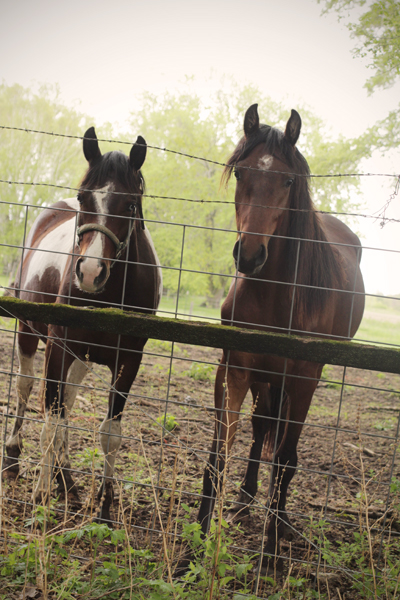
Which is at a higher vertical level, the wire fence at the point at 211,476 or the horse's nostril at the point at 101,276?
the horse's nostril at the point at 101,276

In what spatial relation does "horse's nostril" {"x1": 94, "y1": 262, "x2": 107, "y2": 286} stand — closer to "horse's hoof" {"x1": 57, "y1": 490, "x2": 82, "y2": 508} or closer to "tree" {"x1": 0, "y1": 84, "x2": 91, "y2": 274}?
"horse's hoof" {"x1": 57, "y1": 490, "x2": 82, "y2": 508}

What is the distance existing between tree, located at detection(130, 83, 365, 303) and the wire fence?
33.3 ft

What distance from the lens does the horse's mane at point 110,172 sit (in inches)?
108

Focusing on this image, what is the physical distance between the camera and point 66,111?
21906 mm

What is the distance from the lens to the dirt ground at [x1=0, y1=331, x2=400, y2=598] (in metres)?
1.98

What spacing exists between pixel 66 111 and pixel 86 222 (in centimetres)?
2242

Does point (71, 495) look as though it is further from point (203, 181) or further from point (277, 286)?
point (203, 181)

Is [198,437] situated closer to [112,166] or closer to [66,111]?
[112,166]

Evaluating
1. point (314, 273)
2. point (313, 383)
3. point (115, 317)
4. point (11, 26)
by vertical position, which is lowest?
point (313, 383)

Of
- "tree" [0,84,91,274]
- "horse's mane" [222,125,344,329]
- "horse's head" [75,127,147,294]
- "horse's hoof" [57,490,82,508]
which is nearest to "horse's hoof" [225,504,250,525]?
"horse's hoof" [57,490,82,508]

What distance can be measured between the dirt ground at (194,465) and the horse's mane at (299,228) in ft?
1.98

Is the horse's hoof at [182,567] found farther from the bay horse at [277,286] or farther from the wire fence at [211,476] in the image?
the bay horse at [277,286]

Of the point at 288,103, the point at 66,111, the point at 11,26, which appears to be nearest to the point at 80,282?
the point at 288,103

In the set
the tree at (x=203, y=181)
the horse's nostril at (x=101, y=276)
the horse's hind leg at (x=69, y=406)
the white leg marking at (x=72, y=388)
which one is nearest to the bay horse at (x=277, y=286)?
the horse's nostril at (x=101, y=276)
